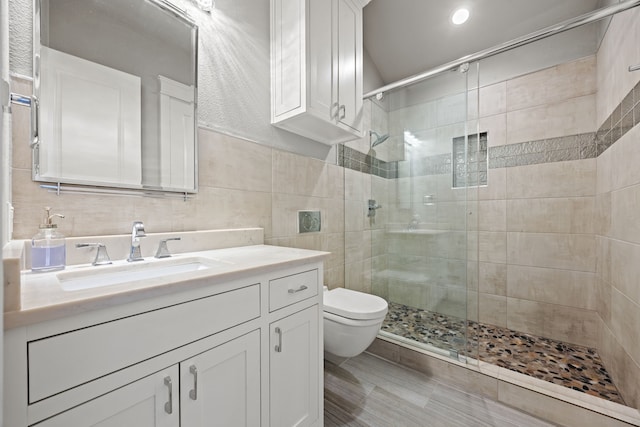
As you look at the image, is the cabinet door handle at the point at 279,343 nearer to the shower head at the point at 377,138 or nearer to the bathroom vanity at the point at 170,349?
the bathroom vanity at the point at 170,349

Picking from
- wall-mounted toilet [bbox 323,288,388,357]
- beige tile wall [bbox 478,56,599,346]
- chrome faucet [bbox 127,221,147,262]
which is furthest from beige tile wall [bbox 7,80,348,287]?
beige tile wall [bbox 478,56,599,346]

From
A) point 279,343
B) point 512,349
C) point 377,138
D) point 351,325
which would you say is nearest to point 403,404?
point 351,325

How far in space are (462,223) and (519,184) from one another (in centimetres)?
87

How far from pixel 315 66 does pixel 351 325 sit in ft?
4.93

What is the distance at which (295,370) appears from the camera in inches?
42.3

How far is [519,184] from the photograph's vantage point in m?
2.29

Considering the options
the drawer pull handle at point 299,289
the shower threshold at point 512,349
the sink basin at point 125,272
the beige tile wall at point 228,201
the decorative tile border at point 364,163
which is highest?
the decorative tile border at point 364,163

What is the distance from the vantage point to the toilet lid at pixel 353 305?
57.7 inches

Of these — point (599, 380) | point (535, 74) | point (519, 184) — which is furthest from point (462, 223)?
point (535, 74)

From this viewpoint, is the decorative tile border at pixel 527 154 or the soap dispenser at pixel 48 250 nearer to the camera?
the soap dispenser at pixel 48 250

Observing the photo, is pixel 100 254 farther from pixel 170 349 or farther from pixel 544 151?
pixel 544 151

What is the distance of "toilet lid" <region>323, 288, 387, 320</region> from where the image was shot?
1465 millimetres

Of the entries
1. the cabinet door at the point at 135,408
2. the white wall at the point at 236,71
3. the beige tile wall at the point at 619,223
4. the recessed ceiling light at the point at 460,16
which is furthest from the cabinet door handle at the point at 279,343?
the recessed ceiling light at the point at 460,16

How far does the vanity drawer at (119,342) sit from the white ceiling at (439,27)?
2684 mm
